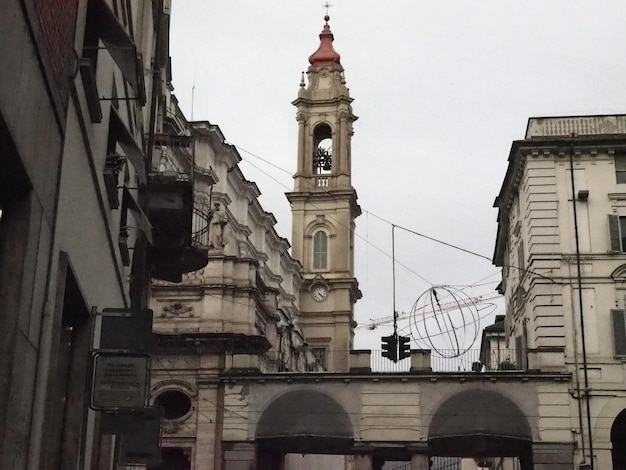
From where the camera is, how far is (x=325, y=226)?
2611 inches

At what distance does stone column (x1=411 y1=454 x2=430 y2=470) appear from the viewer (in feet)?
106

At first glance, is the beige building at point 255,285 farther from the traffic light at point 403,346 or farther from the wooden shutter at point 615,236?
the wooden shutter at point 615,236

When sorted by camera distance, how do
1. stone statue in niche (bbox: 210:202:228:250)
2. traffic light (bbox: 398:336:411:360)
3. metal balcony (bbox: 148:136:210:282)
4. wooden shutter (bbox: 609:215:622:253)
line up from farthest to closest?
stone statue in niche (bbox: 210:202:228:250), wooden shutter (bbox: 609:215:622:253), traffic light (bbox: 398:336:411:360), metal balcony (bbox: 148:136:210:282)

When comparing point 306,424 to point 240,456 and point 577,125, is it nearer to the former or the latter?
point 240,456

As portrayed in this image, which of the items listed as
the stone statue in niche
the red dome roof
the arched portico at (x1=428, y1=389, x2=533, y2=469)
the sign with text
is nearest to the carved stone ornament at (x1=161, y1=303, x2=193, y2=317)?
the stone statue in niche

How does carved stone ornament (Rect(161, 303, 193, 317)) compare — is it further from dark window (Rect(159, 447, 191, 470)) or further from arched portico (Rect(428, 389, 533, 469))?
arched portico (Rect(428, 389, 533, 469))

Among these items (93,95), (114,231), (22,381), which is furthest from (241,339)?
(22,381)

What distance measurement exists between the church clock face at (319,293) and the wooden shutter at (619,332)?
3517 centimetres

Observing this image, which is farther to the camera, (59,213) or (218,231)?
(218,231)

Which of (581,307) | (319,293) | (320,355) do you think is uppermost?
(319,293)

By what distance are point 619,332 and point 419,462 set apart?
340 inches

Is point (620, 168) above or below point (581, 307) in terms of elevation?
above

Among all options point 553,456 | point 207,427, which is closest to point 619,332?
point 553,456

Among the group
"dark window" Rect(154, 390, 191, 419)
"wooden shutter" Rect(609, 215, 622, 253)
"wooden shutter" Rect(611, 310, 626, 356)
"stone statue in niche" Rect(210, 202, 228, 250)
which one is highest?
"stone statue in niche" Rect(210, 202, 228, 250)
